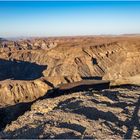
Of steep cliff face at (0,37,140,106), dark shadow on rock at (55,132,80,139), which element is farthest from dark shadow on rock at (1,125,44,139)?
steep cliff face at (0,37,140,106)

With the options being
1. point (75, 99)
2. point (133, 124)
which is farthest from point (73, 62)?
point (133, 124)

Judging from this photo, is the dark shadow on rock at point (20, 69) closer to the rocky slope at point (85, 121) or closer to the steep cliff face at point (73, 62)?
the steep cliff face at point (73, 62)

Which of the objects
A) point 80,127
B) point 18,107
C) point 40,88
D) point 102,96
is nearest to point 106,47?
point 40,88

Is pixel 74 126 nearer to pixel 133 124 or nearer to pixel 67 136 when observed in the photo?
pixel 67 136

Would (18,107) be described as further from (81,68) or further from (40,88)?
(81,68)

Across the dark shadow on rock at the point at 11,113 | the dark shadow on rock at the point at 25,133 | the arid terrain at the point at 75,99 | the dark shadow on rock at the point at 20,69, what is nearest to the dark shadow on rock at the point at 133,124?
the arid terrain at the point at 75,99

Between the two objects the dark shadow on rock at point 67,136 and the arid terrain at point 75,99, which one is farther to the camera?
the arid terrain at point 75,99

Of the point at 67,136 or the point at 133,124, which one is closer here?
the point at 67,136

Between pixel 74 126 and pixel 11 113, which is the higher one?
pixel 74 126

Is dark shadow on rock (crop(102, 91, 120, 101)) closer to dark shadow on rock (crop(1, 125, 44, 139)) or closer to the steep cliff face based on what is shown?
dark shadow on rock (crop(1, 125, 44, 139))
